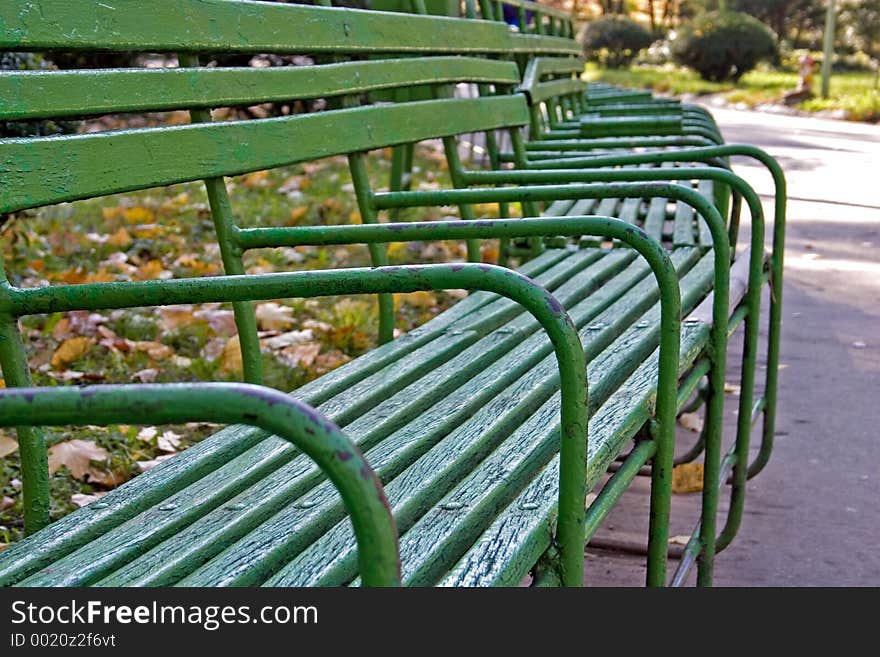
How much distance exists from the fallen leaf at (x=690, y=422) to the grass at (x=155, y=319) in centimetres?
88

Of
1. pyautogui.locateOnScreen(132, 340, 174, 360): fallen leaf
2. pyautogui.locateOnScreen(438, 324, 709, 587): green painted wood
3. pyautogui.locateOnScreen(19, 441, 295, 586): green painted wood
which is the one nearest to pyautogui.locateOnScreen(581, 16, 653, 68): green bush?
pyautogui.locateOnScreen(132, 340, 174, 360): fallen leaf

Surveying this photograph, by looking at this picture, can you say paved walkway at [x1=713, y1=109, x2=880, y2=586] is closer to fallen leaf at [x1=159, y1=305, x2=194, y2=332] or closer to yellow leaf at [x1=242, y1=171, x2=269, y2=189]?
fallen leaf at [x1=159, y1=305, x2=194, y2=332]

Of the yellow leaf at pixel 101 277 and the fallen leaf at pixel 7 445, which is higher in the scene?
the fallen leaf at pixel 7 445

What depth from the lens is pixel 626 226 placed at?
1.59 m

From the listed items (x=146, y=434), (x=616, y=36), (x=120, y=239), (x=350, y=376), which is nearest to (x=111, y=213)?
(x=120, y=239)

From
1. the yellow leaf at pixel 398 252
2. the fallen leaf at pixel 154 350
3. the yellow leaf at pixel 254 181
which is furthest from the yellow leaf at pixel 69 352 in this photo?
the yellow leaf at pixel 254 181

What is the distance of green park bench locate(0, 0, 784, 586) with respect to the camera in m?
1.15

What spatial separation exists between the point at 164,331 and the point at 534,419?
6.63ft

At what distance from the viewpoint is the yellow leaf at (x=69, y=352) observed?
311cm

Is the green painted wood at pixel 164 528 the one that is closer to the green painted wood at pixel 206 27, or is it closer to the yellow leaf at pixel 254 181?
the green painted wood at pixel 206 27

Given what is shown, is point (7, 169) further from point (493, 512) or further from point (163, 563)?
point (493, 512)

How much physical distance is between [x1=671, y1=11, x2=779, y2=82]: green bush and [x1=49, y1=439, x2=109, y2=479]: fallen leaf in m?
A: 20.6

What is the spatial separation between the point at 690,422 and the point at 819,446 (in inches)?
13.7
